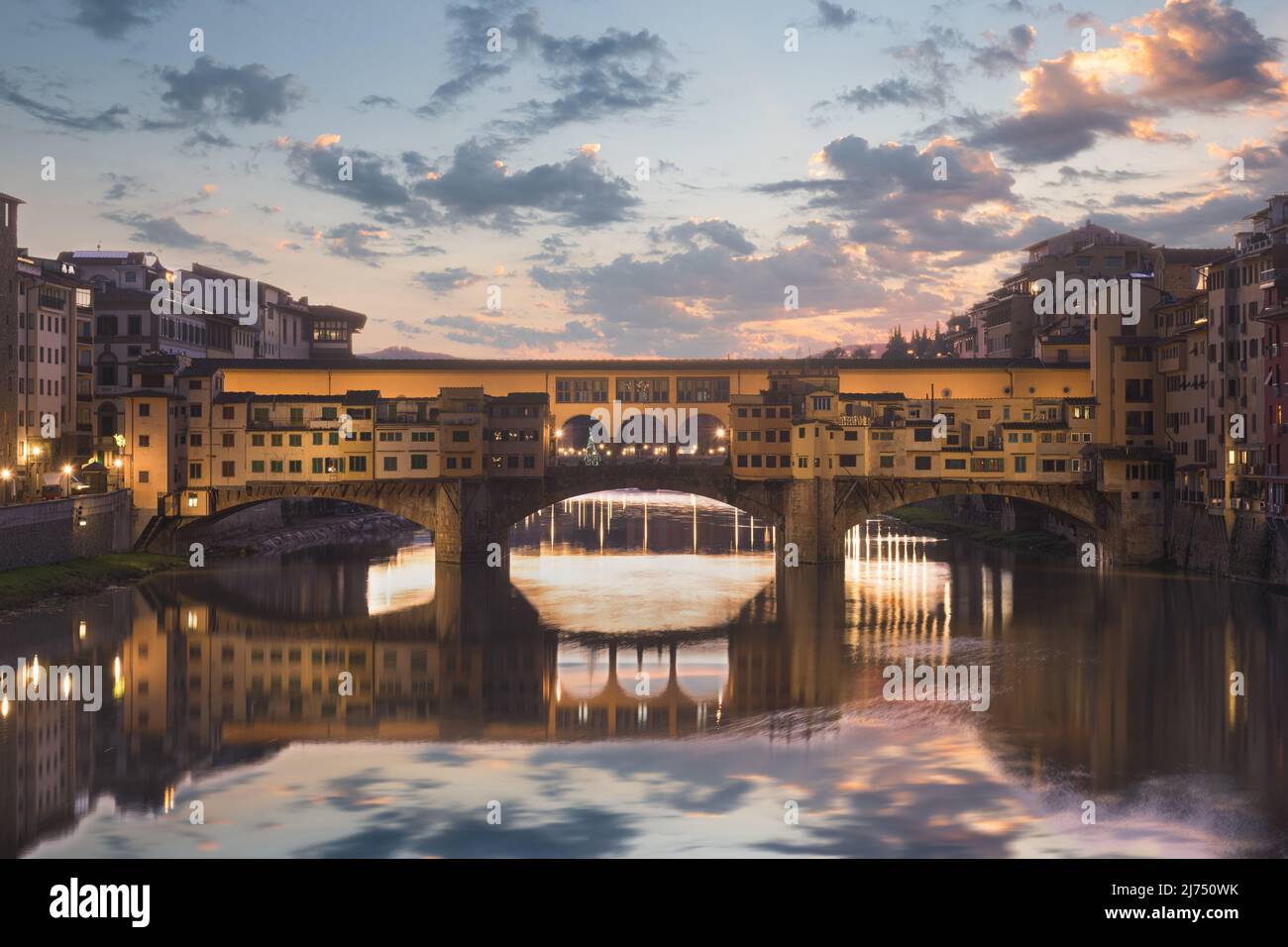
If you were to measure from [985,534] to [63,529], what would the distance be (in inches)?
2207

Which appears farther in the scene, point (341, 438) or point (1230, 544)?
point (341, 438)

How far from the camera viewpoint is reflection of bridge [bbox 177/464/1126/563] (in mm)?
68062

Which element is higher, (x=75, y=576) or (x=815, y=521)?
(x=815, y=521)

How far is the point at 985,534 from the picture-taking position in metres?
84.8

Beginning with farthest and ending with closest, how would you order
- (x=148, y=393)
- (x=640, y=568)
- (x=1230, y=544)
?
(x=640, y=568) < (x=148, y=393) < (x=1230, y=544)

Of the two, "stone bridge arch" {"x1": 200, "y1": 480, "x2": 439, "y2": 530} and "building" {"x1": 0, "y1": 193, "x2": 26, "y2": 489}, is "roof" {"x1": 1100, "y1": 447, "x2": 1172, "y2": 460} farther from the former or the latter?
"building" {"x1": 0, "y1": 193, "x2": 26, "y2": 489}

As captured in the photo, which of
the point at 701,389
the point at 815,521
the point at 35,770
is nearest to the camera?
the point at 35,770

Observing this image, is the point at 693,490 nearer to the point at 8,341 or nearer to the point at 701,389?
the point at 701,389

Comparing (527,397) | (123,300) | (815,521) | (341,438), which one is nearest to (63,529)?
(341,438)

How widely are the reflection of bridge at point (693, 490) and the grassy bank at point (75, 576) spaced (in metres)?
4.92

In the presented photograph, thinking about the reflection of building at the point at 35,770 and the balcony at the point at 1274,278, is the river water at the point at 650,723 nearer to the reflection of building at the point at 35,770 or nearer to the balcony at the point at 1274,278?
the reflection of building at the point at 35,770

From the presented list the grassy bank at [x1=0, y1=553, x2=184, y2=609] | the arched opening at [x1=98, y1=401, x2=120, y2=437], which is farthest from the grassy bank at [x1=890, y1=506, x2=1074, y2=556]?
the arched opening at [x1=98, y1=401, x2=120, y2=437]

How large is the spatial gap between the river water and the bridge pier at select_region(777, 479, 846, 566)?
7.33 m
